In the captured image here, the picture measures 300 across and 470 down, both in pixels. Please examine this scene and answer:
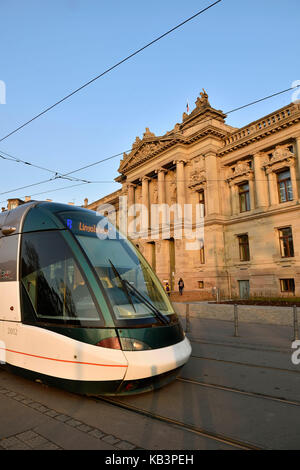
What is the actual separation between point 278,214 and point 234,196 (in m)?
4.96

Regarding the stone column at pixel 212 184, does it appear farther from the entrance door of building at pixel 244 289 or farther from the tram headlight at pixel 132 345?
the tram headlight at pixel 132 345

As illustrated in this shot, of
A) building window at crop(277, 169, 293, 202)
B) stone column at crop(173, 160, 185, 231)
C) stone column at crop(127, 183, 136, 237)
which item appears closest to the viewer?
building window at crop(277, 169, 293, 202)

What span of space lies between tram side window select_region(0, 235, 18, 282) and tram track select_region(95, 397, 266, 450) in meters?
2.65

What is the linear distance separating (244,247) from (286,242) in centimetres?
392

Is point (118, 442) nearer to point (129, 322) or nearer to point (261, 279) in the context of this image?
point (129, 322)

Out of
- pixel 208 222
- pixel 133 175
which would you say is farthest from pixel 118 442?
pixel 133 175

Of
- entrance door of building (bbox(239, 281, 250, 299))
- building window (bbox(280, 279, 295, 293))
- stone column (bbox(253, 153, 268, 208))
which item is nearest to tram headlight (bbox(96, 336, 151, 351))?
building window (bbox(280, 279, 295, 293))

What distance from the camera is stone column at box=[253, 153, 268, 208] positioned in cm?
2455

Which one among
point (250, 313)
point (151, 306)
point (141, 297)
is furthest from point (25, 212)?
point (250, 313)

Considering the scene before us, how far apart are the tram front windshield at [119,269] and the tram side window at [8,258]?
1.27 meters

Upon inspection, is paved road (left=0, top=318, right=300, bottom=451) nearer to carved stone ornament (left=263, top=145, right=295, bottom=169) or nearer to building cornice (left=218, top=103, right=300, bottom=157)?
carved stone ornament (left=263, top=145, right=295, bottom=169)

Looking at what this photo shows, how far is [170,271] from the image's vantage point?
3178 cm

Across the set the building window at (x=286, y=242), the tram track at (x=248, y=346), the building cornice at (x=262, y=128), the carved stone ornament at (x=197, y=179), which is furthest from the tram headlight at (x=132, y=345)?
the carved stone ornament at (x=197, y=179)

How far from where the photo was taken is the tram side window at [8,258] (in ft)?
17.5
